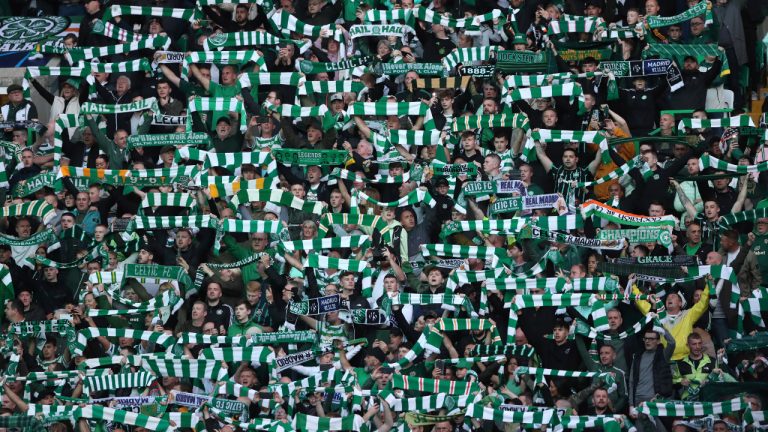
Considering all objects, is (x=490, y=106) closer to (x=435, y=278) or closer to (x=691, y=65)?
(x=691, y=65)

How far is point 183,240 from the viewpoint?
26.7 meters

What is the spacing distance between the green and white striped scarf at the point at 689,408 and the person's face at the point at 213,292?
5.76 metres

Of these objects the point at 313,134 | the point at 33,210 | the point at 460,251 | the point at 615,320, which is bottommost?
the point at 615,320

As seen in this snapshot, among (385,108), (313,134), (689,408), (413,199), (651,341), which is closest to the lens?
(689,408)

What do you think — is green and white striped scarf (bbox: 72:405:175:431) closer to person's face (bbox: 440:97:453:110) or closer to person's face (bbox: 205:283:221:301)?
person's face (bbox: 205:283:221:301)

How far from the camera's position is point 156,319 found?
1013 inches

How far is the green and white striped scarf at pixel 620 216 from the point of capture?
2572cm

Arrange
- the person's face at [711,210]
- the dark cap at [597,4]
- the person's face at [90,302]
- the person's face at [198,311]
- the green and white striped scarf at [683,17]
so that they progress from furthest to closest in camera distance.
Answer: the dark cap at [597,4] < the green and white striped scarf at [683,17] < the person's face at [90,302] < the person's face at [711,210] < the person's face at [198,311]

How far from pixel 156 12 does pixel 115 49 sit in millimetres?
882

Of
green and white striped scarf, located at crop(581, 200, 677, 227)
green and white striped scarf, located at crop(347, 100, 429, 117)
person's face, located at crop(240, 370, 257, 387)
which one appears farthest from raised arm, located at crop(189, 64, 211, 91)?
green and white striped scarf, located at crop(581, 200, 677, 227)

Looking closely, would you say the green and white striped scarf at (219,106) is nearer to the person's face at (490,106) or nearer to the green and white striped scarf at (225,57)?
the green and white striped scarf at (225,57)

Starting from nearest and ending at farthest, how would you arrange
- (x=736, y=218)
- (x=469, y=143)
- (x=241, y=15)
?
(x=736, y=218) → (x=469, y=143) → (x=241, y=15)

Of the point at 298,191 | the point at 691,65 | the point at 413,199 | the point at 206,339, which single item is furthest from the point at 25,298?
the point at 691,65

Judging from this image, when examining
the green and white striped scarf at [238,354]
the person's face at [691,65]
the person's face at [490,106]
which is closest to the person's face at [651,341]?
the green and white striped scarf at [238,354]
